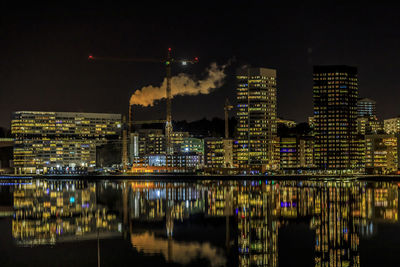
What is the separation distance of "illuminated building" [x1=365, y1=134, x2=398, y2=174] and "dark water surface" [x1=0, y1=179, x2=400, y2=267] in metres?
61.6

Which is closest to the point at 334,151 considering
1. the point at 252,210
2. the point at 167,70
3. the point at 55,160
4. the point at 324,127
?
the point at 324,127

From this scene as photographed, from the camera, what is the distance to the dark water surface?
2144 centimetres

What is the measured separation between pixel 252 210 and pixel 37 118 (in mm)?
94213

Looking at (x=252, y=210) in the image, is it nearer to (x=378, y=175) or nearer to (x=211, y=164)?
(x=378, y=175)

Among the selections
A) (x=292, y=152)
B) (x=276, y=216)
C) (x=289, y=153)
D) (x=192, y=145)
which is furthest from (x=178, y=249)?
(x=192, y=145)

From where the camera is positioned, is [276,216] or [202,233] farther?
[276,216]

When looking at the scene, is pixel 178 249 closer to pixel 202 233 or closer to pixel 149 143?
pixel 202 233

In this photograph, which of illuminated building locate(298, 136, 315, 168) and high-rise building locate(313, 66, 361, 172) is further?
illuminated building locate(298, 136, 315, 168)

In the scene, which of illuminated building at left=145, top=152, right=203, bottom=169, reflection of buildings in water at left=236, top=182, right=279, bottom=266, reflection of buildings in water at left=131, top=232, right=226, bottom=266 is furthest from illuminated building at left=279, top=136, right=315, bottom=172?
reflection of buildings in water at left=131, top=232, right=226, bottom=266

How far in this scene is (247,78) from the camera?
365ft

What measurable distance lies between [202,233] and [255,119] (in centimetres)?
8392

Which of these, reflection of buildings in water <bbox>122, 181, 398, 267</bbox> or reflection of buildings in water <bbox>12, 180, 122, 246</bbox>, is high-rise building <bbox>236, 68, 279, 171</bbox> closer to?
reflection of buildings in water <bbox>122, 181, 398, 267</bbox>

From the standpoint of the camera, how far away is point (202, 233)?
92.0 ft

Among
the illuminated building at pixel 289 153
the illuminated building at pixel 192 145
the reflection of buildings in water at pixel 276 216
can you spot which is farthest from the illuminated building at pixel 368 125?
the reflection of buildings in water at pixel 276 216
